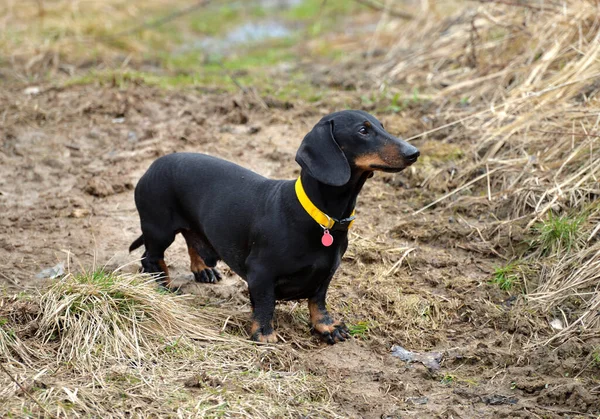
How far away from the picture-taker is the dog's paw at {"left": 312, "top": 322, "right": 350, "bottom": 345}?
183 inches

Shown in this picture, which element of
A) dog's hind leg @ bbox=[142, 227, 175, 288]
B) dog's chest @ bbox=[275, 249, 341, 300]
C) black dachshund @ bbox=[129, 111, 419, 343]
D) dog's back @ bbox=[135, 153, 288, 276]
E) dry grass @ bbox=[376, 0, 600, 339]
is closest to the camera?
black dachshund @ bbox=[129, 111, 419, 343]

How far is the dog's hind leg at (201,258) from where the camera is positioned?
5.10 metres

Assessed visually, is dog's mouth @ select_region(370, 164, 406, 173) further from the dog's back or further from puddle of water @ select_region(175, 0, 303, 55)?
puddle of water @ select_region(175, 0, 303, 55)

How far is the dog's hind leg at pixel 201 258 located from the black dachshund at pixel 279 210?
0.01 meters

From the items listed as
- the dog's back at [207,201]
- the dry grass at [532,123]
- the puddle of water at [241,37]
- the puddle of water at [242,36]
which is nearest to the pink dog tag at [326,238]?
the dog's back at [207,201]

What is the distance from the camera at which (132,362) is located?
4051mm

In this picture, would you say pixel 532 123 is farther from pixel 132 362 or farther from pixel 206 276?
pixel 132 362

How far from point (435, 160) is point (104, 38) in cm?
596

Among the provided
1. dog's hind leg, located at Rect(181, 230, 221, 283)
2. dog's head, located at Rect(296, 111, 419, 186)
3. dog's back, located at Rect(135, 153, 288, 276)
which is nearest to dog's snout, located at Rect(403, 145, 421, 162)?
dog's head, located at Rect(296, 111, 419, 186)

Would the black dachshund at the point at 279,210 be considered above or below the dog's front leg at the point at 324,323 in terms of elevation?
above

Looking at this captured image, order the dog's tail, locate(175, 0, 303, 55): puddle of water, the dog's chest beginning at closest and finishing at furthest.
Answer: the dog's chest → the dog's tail → locate(175, 0, 303, 55): puddle of water

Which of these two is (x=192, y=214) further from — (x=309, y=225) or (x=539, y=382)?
(x=539, y=382)

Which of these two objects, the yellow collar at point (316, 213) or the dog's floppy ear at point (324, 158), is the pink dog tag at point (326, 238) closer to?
the yellow collar at point (316, 213)

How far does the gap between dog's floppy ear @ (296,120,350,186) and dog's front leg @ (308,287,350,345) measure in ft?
2.87
